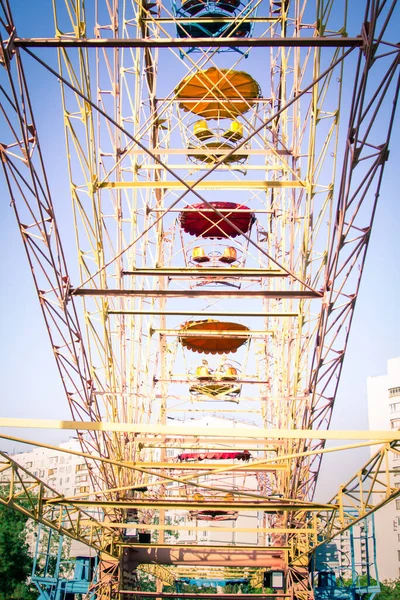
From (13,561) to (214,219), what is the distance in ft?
104

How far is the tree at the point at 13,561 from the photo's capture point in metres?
41.0

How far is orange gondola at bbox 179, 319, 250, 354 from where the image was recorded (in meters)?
19.8

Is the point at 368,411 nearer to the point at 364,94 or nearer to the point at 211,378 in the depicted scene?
the point at 211,378

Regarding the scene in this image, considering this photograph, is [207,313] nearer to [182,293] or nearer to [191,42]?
[182,293]

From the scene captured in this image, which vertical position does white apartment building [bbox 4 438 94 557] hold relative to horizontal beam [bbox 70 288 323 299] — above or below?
above

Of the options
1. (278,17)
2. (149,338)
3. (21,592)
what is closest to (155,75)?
(278,17)

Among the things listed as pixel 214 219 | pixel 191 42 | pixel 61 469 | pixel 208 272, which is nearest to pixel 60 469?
pixel 61 469

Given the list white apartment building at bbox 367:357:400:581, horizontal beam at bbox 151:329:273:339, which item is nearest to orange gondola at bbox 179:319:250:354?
horizontal beam at bbox 151:329:273:339

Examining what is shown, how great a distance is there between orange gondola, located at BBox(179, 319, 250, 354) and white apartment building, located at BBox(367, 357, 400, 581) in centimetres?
3644

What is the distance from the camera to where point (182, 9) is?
16766mm

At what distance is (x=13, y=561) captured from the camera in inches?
1651

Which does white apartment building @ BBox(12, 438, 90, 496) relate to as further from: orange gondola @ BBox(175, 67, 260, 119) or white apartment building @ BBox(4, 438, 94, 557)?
orange gondola @ BBox(175, 67, 260, 119)

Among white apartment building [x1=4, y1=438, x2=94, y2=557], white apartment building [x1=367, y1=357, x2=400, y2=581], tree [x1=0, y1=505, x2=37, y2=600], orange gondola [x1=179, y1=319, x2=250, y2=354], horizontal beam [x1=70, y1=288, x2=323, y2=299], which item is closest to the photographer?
horizontal beam [x1=70, y1=288, x2=323, y2=299]

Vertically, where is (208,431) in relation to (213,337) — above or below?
below
